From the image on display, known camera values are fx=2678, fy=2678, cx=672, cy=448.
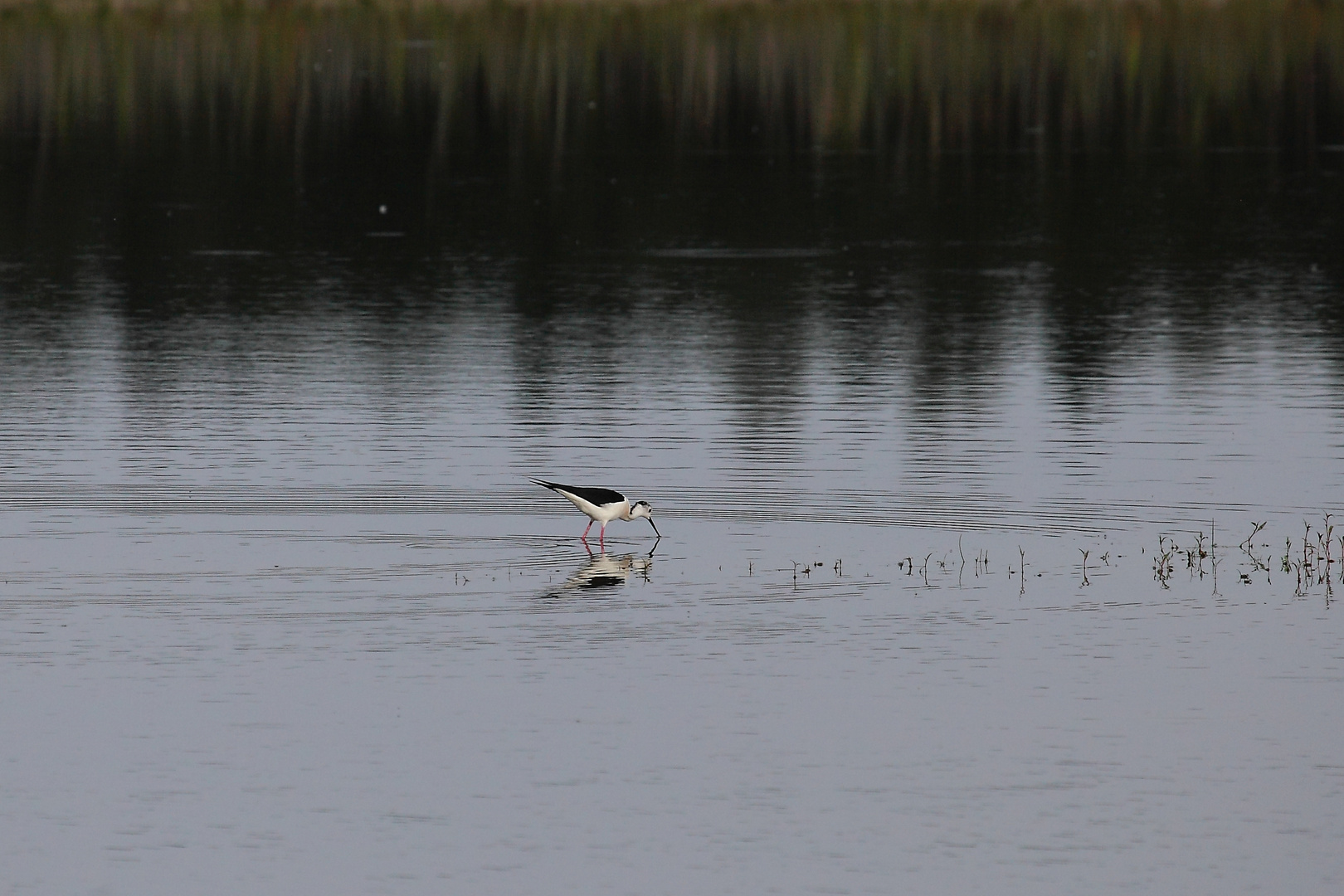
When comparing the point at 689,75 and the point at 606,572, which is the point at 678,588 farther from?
the point at 689,75

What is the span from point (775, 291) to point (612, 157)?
19.8m

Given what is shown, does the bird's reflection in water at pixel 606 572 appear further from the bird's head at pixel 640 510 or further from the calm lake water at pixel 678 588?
the bird's head at pixel 640 510

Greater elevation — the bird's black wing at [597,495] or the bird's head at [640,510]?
the bird's black wing at [597,495]

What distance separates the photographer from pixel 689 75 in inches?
2771

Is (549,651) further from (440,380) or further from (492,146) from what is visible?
(492,146)

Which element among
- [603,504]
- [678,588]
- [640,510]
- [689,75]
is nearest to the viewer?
[678,588]

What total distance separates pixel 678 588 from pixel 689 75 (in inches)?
2139

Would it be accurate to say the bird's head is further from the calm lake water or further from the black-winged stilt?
the calm lake water

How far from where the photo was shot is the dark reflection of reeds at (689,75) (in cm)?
6022

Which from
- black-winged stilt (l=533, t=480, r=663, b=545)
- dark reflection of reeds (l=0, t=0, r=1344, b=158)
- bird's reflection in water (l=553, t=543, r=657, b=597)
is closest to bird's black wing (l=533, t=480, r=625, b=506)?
black-winged stilt (l=533, t=480, r=663, b=545)

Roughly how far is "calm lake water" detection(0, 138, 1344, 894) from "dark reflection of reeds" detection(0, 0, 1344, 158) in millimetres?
23071

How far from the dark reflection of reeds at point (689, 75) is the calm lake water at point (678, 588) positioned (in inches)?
908

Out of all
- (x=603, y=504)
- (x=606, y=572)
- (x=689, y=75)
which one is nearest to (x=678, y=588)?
(x=606, y=572)

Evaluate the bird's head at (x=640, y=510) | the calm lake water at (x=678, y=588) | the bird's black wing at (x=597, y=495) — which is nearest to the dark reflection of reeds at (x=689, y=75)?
the calm lake water at (x=678, y=588)
